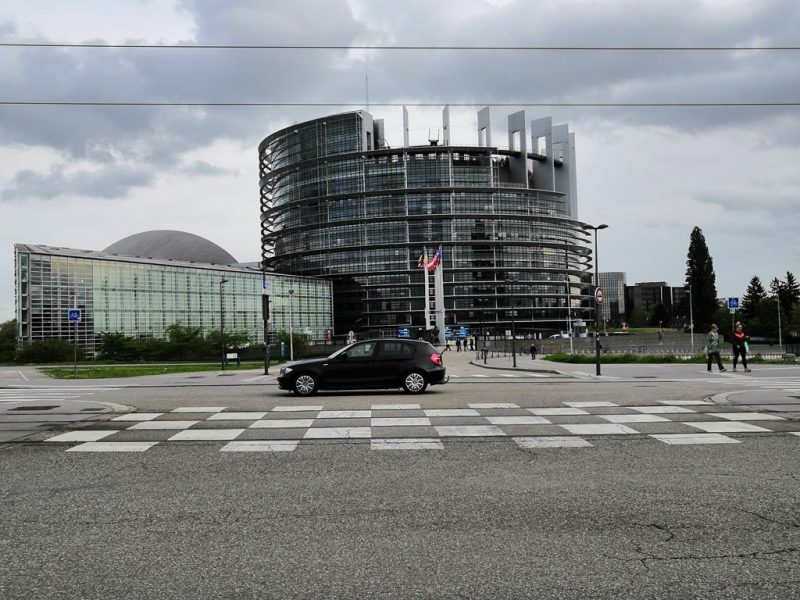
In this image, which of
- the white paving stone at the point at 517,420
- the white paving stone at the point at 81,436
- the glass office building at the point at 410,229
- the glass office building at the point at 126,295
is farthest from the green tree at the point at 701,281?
the white paving stone at the point at 81,436

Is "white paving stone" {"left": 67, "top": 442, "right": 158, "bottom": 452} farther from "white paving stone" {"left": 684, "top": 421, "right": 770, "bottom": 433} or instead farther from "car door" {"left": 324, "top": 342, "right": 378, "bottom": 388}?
"white paving stone" {"left": 684, "top": 421, "right": 770, "bottom": 433}

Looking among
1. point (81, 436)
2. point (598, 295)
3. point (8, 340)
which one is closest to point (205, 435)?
point (81, 436)

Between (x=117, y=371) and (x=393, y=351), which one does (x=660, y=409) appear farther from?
(x=117, y=371)

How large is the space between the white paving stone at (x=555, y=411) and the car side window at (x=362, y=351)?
5.76 metres

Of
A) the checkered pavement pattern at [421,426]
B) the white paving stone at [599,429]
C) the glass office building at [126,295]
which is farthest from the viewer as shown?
the glass office building at [126,295]

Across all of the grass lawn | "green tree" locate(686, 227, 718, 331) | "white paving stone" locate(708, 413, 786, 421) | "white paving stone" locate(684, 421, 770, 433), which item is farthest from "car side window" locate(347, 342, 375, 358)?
"green tree" locate(686, 227, 718, 331)

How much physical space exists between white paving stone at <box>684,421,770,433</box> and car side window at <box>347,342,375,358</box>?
9092 millimetres

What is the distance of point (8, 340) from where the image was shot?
340 ft

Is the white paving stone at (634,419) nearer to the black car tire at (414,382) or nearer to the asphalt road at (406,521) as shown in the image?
the asphalt road at (406,521)

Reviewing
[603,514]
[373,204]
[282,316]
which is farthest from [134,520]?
[373,204]

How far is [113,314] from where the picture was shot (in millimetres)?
84750

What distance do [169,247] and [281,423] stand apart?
156 m

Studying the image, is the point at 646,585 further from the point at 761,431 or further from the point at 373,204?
the point at 373,204

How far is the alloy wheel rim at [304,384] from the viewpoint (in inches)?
707
